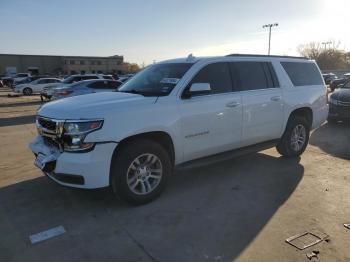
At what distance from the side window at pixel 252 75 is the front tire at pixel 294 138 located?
987mm

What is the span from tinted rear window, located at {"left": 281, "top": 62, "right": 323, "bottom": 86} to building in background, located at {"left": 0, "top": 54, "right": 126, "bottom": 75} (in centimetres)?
7408

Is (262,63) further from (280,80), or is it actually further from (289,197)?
(289,197)

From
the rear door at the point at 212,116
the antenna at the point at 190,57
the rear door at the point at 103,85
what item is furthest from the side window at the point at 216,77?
the rear door at the point at 103,85

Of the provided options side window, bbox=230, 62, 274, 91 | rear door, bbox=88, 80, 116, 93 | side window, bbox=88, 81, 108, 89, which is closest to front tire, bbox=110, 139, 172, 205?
side window, bbox=230, 62, 274, 91

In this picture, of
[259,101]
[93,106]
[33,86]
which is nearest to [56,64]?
[33,86]

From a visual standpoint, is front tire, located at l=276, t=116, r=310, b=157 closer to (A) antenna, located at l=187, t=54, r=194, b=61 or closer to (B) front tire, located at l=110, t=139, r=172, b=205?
(A) antenna, located at l=187, t=54, r=194, b=61

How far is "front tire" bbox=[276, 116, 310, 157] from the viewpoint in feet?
21.6

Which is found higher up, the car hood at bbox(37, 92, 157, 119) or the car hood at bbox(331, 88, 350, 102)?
the car hood at bbox(37, 92, 157, 119)

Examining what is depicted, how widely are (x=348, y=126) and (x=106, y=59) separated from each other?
3352 inches

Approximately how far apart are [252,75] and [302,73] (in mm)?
1612

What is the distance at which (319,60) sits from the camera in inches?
3349

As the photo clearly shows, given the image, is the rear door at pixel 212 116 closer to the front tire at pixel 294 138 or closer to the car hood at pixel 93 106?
the car hood at pixel 93 106

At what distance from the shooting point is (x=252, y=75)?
5.88m

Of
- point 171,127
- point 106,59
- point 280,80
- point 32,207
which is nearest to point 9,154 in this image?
point 32,207
